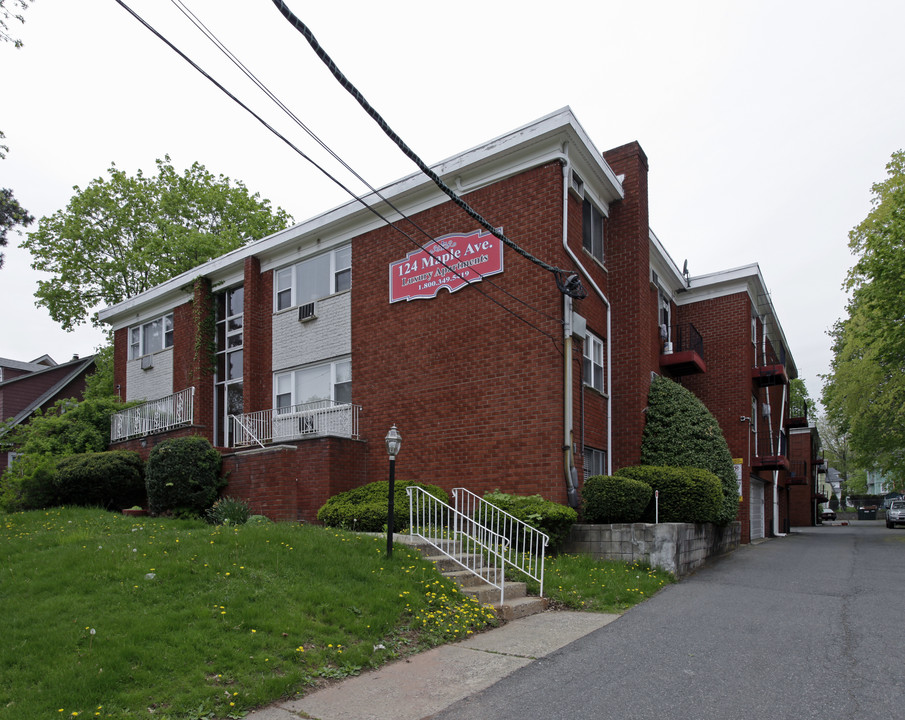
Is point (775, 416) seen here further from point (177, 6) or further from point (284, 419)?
point (177, 6)

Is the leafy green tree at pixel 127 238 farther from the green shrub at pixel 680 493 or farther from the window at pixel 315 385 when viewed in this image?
the green shrub at pixel 680 493

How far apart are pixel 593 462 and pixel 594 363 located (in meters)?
2.02

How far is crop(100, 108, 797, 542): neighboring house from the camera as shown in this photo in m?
12.9

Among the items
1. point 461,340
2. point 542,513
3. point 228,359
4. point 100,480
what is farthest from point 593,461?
point 228,359

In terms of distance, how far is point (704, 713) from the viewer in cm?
509

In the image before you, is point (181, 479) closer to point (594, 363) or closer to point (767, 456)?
point (594, 363)

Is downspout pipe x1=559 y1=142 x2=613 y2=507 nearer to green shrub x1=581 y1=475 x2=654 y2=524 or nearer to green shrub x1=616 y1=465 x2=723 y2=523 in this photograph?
green shrub x1=581 y1=475 x2=654 y2=524

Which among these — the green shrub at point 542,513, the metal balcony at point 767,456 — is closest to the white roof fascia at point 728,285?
the metal balcony at point 767,456

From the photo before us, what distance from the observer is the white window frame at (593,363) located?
13.9 meters

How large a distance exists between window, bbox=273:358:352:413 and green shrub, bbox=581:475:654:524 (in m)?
6.32

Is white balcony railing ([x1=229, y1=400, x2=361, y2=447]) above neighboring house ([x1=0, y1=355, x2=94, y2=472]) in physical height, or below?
below

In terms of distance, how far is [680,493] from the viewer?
12.2 m

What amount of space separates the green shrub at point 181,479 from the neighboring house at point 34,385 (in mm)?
22406

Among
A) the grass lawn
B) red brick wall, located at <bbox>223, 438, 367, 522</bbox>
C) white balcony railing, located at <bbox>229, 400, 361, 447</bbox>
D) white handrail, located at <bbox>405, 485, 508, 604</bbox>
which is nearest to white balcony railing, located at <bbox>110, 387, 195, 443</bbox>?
white balcony railing, located at <bbox>229, 400, 361, 447</bbox>
